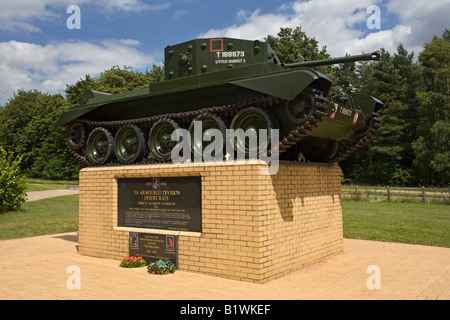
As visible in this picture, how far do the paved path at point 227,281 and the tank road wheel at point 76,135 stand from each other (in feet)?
9.15

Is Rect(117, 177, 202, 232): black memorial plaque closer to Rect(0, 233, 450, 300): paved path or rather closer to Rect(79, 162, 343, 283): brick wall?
Rect(79, 162, 343, 283): brick wall

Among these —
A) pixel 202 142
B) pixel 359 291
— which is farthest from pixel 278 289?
pixel 202 142

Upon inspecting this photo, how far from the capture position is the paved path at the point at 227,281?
5.96m

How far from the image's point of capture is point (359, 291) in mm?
6117

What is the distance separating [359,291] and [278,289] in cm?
120

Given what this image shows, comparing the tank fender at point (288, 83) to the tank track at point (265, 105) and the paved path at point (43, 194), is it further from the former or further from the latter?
the paved path at point (43, 194)

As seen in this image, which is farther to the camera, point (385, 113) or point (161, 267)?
point (385, 113)

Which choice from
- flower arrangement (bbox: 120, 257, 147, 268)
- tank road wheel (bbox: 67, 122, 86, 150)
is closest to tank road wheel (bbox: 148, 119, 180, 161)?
flower arrangement (bbox: 120, 257, 147, 268)

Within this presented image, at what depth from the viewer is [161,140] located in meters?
8.99

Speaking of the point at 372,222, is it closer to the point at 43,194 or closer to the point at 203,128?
the point at 203,128

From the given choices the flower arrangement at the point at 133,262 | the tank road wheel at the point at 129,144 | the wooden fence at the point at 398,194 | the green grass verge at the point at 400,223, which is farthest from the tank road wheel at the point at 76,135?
the wooden fence at the point at 398,194

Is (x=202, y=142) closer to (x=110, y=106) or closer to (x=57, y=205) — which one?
(x=110, y=106)

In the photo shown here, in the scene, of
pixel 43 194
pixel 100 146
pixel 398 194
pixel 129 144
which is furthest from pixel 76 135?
pixel 43 194

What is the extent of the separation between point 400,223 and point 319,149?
7.55m
